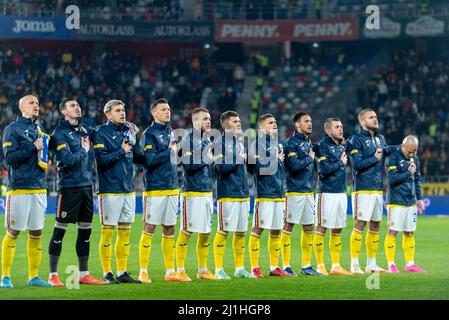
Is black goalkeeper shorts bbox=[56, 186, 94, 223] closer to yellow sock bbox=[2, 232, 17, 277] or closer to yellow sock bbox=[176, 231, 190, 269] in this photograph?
yellow sock bbox=[2, 232, 17, 277]

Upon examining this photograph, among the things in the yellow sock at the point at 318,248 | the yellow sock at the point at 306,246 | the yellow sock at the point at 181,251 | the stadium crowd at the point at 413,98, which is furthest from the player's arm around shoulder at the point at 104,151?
the stadium crowd at the point at 413,98

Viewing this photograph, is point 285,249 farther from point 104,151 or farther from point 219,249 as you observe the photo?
point 104,151

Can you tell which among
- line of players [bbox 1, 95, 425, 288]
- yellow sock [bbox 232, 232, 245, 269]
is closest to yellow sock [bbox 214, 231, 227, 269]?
line of players [bbox 1, 95, 425, 288]

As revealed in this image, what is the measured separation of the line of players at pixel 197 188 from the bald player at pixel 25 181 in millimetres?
15

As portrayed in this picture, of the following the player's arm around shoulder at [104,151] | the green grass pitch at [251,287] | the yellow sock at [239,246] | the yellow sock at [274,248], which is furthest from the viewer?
the yellow sock at [274,248]

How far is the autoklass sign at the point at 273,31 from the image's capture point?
4425 centimetres

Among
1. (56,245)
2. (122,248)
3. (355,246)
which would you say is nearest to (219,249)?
(122,248)

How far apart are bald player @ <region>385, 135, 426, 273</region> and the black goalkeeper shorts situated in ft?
17.7

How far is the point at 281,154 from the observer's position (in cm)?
1675

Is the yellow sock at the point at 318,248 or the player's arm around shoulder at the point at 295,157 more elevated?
the player's arm around shoulder at the point at 295,157

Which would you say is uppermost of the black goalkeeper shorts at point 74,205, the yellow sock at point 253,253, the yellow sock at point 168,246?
the black goalkeeper shorts at point 74,205

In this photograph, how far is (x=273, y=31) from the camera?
4459cm

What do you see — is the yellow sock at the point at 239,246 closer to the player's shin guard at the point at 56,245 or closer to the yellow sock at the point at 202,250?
the yellow sock at the point at 202,250
